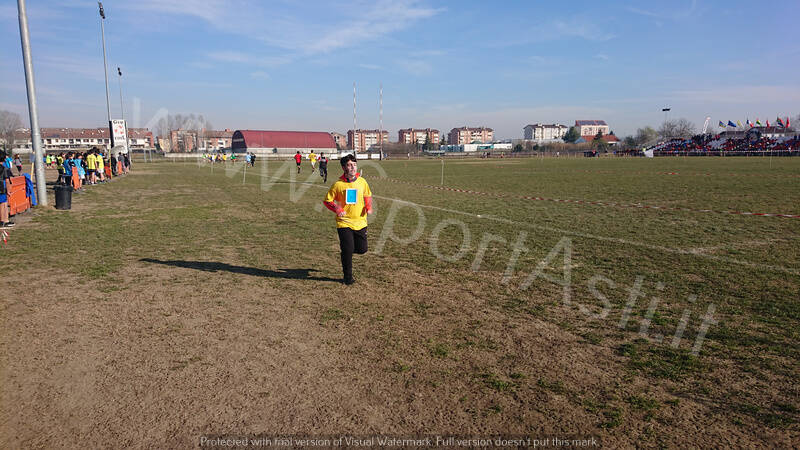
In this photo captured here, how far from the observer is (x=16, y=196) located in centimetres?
1409

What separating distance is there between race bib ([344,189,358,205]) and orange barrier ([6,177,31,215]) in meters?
10.9

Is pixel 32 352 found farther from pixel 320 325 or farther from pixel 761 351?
pixel 761 351

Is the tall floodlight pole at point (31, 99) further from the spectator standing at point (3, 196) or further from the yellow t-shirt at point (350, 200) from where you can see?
the yellow t-shirt at point (350, 200)

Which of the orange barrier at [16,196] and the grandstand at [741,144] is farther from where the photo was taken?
the grandstand at [741,144]

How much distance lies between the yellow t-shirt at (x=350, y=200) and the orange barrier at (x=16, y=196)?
1074 centimetres

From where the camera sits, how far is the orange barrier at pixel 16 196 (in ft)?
43.5

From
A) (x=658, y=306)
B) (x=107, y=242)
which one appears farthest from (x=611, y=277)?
(x=107, y=242)

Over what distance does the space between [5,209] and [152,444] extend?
12488mm

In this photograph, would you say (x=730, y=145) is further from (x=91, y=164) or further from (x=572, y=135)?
(x=91, y=164)

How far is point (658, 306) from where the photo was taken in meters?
6.04

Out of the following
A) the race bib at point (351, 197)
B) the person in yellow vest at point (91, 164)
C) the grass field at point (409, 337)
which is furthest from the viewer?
the person in yellow vest at point (91, 164)

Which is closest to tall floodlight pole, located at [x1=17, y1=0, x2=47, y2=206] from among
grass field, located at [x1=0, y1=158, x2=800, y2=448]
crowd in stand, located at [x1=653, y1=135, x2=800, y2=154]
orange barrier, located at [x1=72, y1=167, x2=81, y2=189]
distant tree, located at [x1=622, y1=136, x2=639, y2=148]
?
orange barrier, located at [x1=72, y1=167, x2=81, y2=189]

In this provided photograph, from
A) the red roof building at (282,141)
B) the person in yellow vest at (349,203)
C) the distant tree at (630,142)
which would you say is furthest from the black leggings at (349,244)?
the distant tree at (630,142)

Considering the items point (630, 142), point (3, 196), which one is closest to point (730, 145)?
point (630, 142)
